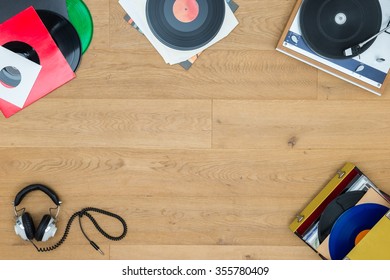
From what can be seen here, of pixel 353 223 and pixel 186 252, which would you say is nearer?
pixel 353 223

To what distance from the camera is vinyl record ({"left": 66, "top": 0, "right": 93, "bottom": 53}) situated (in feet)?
3.92

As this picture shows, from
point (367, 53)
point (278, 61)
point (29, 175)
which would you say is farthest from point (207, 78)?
point (29, 175)

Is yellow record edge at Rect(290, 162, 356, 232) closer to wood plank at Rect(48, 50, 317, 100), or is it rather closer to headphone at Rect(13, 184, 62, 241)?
wood plank at Rect(48, 50, 317, 100)

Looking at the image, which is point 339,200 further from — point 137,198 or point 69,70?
point 69,70

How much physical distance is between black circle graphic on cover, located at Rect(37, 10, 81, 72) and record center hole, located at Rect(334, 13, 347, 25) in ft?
2.19

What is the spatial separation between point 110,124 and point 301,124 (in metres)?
0.52

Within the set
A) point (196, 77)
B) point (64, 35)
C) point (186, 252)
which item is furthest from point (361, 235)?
point (64, 35)

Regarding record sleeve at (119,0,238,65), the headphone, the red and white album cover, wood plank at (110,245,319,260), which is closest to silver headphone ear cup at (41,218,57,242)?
the headphone

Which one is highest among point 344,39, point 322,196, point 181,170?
point 344,39

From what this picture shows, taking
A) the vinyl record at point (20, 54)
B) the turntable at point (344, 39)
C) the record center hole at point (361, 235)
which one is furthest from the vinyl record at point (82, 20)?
the record center hole at point (361, 235)

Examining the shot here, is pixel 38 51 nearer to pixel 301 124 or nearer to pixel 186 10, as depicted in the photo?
pixel 186 10

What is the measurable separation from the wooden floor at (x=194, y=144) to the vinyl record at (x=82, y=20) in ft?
0.06

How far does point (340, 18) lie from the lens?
1170mm

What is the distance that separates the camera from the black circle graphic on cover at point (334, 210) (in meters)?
1.16
